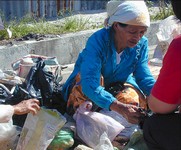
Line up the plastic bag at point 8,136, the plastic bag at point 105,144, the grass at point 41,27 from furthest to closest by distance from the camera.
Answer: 1. the grass at point 41,27
2. the plastic bag at point 8,136
3. the plastic bag at point 105,144

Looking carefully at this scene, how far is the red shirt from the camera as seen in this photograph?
1.96 meters

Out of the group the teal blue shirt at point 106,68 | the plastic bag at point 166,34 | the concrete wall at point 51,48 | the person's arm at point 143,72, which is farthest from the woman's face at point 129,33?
the concrete wall at point 51,48

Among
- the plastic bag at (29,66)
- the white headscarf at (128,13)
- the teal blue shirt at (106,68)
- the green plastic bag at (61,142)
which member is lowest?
the green plastic bag at (61,142)

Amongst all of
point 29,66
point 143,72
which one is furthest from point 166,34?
point 29,66

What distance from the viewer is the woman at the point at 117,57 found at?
279 cm

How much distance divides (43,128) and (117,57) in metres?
0.86

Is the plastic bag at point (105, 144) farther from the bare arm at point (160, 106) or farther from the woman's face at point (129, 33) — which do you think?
the woman's face at point (129, 33)

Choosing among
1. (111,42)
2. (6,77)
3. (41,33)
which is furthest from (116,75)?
(41,33)

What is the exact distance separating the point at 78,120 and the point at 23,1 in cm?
447

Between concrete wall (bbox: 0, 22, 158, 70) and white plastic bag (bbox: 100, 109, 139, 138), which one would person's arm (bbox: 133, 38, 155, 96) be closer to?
white plastic bag (bbox: 100, 109, 139, 138)

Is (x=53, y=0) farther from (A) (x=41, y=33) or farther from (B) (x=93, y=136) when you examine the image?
(B) (x=93, y=136)

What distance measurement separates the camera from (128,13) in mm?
2830

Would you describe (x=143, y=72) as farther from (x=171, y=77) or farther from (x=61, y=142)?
(x=171, y=77)

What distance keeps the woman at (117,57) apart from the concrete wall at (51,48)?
1362mm
